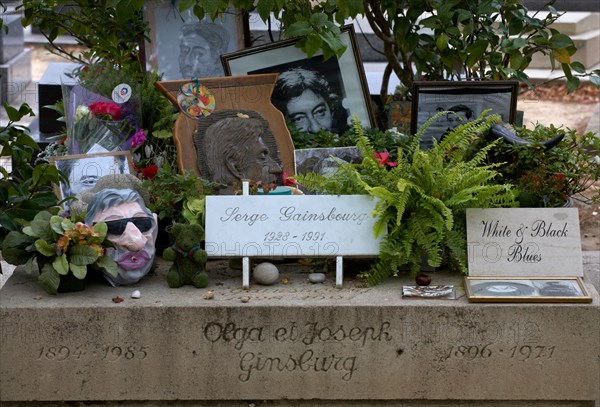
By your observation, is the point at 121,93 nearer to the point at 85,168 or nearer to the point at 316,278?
the point at 85,168

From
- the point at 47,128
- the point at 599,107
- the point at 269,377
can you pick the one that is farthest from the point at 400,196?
the point at 599,107

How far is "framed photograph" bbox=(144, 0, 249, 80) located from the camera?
18.1ft

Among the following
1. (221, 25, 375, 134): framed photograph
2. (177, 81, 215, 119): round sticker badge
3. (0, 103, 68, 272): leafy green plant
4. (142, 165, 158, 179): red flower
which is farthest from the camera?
(221, 25, 375, 134): framed photograph

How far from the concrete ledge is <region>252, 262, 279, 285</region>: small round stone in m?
0.11

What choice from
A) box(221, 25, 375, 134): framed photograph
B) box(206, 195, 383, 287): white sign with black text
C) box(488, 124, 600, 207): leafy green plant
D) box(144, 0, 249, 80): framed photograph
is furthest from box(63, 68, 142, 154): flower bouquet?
box(488, 124, 600, 207): leafy green plant

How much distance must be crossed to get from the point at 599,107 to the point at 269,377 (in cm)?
785

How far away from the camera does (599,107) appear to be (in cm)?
1070

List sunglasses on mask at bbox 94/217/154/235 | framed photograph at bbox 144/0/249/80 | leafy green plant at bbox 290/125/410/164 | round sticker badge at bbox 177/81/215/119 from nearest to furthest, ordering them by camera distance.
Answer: sunglasses on mask at bbox 94/217/154/235 → round sticker badge at bbox 177/81/215/119 → leafy green plant at bbox 290/125/410/164 → framed photograph at bbox 144/0/249/80

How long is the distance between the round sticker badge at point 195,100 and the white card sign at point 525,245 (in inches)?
55.3

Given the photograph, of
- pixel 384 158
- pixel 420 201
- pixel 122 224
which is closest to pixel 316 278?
pixel 420 201

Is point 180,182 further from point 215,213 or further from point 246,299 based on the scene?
point 246,299

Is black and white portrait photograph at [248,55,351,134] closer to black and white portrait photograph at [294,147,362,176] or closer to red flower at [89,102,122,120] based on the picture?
black and white portrait photograph at [294,147,362,176]

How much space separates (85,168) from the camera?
179 inches

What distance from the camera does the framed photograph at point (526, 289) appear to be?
3.74 metres
